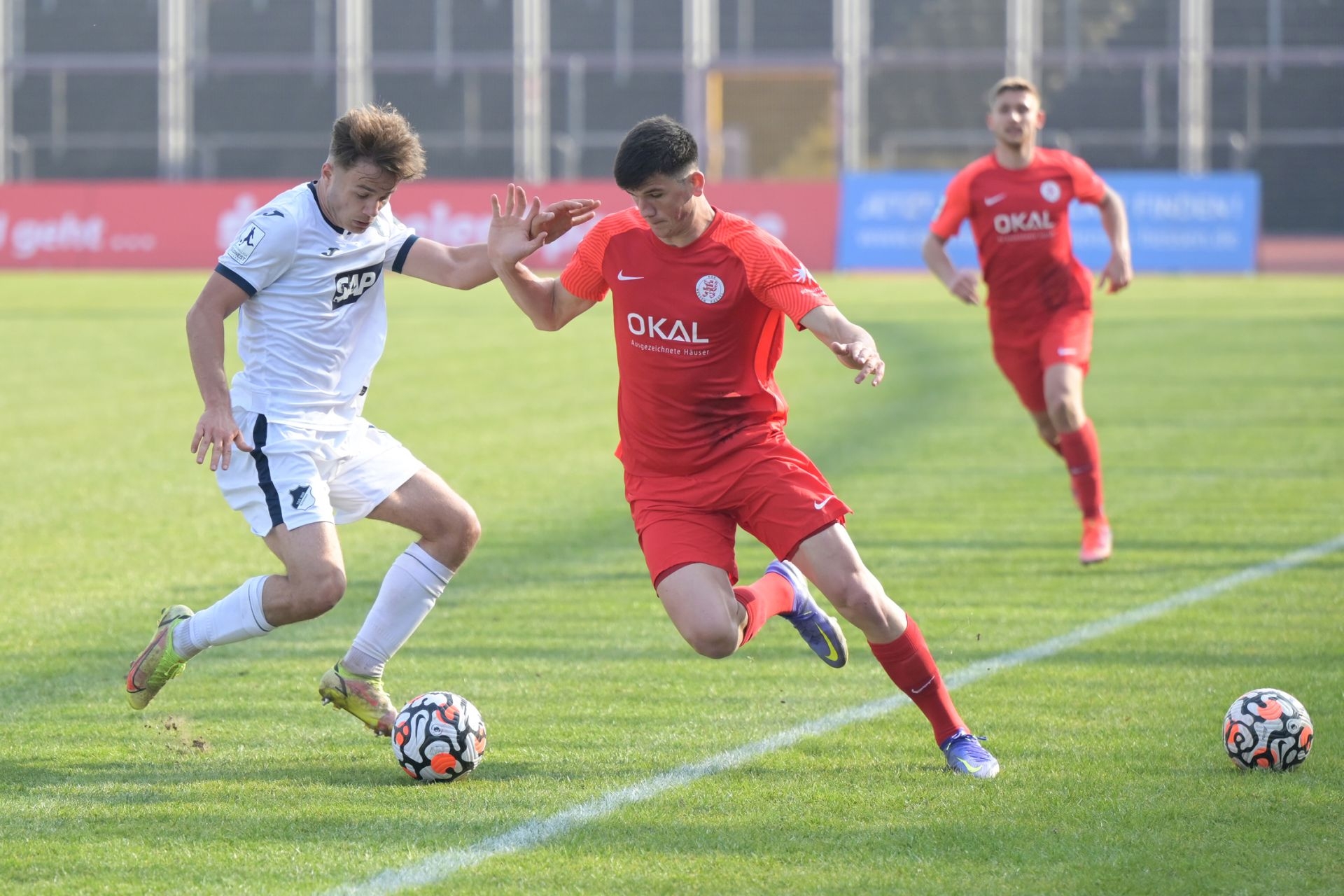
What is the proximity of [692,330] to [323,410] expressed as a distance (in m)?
1.24

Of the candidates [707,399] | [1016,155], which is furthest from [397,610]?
[1016,155]

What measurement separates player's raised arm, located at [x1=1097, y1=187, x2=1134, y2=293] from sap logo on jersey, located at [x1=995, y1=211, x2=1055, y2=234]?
0.30m

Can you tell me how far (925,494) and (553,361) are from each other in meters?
8.83

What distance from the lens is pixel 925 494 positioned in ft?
36.7

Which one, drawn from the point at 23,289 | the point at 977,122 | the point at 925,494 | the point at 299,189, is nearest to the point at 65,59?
the point at 23,289

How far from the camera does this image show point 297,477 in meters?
5.45

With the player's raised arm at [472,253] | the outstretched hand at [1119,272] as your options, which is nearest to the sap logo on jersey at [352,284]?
the player's raised arm at [472,253]

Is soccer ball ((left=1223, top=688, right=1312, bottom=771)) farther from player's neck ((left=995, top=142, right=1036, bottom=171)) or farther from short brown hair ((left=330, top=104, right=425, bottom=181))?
player's neck ((left=995, top=142, right=1036, bottom=171))

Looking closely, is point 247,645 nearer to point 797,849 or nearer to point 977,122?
point 797,849

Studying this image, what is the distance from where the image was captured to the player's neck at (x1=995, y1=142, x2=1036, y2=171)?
9219mm

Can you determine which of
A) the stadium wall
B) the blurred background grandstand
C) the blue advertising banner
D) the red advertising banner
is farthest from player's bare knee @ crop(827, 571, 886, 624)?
the blurred background grandstand

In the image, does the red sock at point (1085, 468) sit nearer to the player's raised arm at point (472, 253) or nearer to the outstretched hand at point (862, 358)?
the player's raised arm at point (472, 253)

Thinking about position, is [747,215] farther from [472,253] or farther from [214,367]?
[214,367]

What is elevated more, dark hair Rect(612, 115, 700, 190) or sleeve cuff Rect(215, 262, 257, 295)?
dark hair Rect(612, 115, 700, 190)
